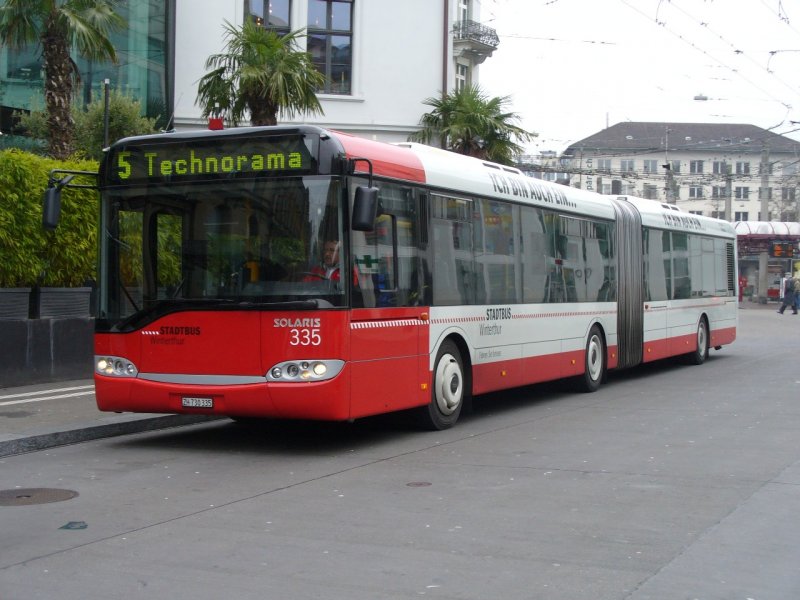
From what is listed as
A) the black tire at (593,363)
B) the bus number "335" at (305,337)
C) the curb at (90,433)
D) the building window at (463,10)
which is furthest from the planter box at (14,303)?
the building window at (463,10)

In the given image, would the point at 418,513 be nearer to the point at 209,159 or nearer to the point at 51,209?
the point at 209,159

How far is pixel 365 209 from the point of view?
9.46 metres

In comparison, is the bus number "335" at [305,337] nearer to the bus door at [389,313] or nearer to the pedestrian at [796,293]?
the bus door at [389,313]

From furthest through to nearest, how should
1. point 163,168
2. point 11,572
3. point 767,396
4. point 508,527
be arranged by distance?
point 767,396 → point 163,168 → point 508,527 → point 11,572

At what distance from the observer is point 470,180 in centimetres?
1278

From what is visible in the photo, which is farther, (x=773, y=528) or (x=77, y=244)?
(x=77, y=244)

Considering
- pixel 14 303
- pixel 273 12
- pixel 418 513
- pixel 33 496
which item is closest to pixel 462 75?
pixel 273 12

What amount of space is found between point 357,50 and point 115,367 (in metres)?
22.8

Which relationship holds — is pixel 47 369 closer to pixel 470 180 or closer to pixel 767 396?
pixel 470 180

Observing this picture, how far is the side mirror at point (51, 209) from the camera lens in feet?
34.1

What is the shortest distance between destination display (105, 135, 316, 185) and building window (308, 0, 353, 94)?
21.4 m

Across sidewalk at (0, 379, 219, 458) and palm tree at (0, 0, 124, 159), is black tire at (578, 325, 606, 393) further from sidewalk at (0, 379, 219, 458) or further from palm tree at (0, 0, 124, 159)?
palm tree at (0, 0, 124, 159)

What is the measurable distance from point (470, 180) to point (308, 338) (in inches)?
149

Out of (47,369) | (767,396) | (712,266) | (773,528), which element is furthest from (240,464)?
(712,266)
